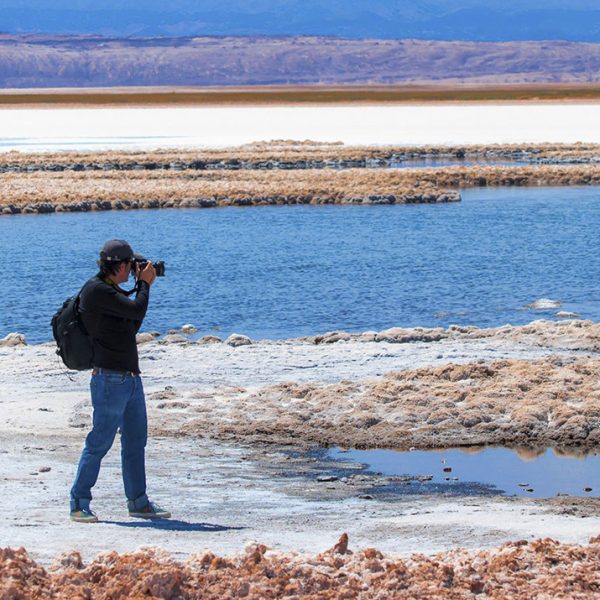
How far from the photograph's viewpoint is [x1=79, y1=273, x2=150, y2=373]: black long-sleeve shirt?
7645 mm

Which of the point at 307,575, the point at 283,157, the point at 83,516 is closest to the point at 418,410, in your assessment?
the point at 83,516

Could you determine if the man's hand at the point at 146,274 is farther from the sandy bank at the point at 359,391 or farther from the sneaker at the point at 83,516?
the sandy bank at the point at 359,391

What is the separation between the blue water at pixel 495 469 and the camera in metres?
9.38

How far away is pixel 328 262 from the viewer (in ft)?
79.5

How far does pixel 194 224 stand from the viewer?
1224 inches

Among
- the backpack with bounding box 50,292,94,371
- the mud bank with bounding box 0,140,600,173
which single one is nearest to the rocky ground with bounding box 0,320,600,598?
the backpack with bounding box 50,292,94,371

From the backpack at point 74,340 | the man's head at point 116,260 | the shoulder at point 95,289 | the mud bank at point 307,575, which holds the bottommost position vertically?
the mud bank at point 307,575

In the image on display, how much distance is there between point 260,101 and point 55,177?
68.4 metres

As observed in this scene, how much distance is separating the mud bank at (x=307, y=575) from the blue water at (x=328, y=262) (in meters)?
10.5

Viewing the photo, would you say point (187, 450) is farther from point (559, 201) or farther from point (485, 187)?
point (485, 187)

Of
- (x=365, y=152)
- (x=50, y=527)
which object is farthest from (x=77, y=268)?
(x=365, y=152)

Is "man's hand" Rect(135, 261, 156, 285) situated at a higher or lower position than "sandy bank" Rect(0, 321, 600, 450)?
higher

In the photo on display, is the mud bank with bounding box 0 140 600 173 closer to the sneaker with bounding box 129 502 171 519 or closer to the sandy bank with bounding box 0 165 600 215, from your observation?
the sandy bank with bounding box 0 165 600 215

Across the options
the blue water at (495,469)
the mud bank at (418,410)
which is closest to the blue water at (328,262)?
the mud bank at (418,410)
